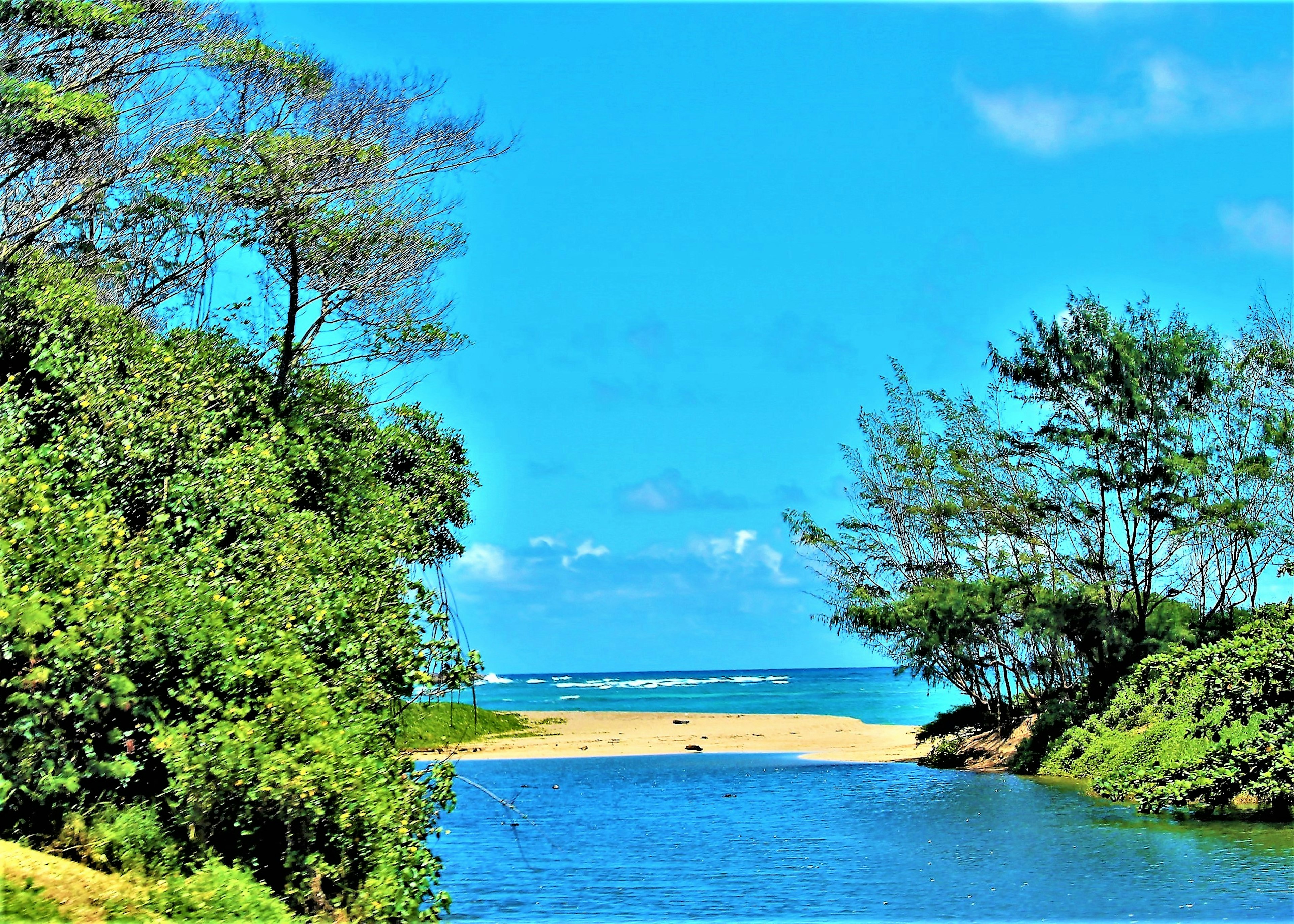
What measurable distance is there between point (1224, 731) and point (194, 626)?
1895cm

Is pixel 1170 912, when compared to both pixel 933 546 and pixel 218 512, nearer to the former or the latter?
pixel 218 512

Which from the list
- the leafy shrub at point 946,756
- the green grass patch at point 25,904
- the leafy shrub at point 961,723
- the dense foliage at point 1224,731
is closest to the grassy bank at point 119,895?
the green grass patch at point 25,904

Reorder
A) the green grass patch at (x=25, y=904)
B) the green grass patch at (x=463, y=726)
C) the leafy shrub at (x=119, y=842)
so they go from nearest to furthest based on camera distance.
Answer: the green grass patch at (x=25, y=904) < the leafy shrub at (x=119, y=842) < the green grass patch at (x=463, y=726)

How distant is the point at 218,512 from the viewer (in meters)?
13.5

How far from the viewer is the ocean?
83.9 metres

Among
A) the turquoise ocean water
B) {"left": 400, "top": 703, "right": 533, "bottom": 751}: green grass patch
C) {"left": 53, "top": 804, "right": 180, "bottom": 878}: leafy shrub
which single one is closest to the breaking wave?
{"left": 400, "top": 703, "right": 533, "bottom": 751}: green grass patch

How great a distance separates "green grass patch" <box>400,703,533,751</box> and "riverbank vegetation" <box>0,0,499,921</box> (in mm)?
11144

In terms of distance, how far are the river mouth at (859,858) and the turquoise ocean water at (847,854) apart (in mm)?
54

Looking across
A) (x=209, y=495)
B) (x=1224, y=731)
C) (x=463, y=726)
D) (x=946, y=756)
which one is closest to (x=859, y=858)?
(x=1224, y=731)

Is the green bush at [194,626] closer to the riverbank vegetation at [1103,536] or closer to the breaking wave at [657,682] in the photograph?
the riverbank vegetation at [1103,536]

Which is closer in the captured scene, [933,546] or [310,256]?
[310,256]

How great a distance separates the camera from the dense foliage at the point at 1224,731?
17.9 metres

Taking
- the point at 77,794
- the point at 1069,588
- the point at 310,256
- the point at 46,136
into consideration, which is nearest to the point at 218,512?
the point at 77,794

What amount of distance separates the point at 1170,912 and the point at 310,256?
1576cm
